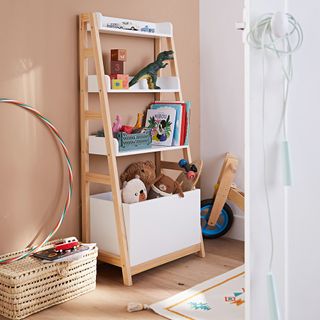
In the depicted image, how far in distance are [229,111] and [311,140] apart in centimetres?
215

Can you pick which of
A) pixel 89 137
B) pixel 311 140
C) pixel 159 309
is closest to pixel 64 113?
pixel 89 137

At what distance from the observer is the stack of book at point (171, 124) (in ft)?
10.2

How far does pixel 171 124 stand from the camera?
312cm

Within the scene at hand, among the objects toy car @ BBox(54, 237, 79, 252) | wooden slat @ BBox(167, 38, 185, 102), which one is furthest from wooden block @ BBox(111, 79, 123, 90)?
toy car @ BBox(54, 237, 79, 252)

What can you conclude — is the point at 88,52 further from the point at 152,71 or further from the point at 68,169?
the point at 68,169

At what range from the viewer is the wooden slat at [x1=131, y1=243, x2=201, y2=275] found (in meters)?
2.83

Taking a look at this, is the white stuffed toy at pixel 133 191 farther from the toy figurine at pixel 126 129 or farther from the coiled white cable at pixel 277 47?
the coiled white cable at pixel 277 47

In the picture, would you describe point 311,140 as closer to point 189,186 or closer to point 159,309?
point 159,309

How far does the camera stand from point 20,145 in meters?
2.69

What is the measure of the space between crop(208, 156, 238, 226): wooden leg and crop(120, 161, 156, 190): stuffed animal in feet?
1.69

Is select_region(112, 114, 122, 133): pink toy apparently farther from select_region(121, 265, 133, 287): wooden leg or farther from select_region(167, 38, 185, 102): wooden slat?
select_region(121, 265, 133, 287): wooden leg

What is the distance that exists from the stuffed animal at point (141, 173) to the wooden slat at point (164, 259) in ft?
1.35

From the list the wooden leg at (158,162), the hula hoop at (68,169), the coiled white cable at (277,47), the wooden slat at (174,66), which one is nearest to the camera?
the coiled white cable at (277,47)

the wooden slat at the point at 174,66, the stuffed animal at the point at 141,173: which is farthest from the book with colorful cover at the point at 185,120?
the stuffed animal at the point at 141,173
